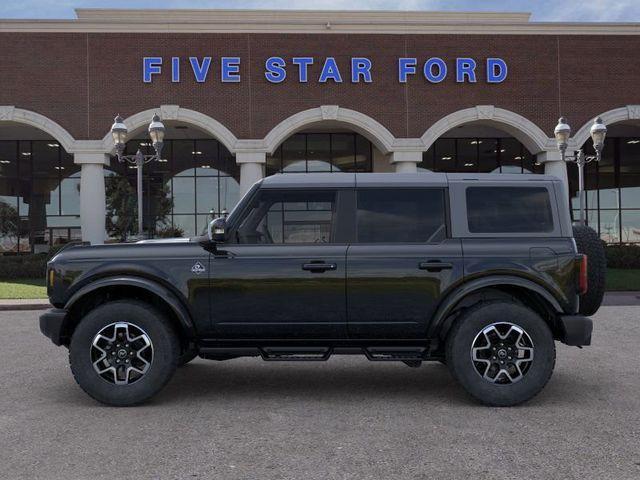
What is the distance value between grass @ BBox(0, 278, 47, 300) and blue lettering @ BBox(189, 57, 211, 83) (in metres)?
9.72

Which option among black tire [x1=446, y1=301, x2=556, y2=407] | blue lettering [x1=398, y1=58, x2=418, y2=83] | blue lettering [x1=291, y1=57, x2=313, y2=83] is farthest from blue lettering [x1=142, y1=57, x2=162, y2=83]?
black tire [x1=446, y1=301, x2=556, y2=407]

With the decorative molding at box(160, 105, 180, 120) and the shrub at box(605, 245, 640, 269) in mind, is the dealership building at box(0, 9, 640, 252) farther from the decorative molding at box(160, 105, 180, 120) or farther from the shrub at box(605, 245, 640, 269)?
the shrub at box(605, 245, 640, 269)

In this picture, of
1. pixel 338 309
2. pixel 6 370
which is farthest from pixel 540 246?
pixel 6 370

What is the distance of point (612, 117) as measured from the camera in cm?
2403

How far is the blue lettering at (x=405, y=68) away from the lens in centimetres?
2375

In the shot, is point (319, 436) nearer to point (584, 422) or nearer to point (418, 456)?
point (418, 456)

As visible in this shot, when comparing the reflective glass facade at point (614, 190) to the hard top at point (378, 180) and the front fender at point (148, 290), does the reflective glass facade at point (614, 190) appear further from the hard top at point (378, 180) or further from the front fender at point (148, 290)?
the front fender at point (148, 290)

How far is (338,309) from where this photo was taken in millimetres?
5348

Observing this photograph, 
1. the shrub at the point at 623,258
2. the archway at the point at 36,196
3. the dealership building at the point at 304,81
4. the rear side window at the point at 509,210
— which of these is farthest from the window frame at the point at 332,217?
the archway at the point at 36,196

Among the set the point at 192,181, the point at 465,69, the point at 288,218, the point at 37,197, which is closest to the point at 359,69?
the point at 465,69

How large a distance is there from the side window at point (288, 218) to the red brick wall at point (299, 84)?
60.7 feet

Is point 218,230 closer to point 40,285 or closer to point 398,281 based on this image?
point 398,281

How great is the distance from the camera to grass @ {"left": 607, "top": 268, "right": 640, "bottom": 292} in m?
17.9

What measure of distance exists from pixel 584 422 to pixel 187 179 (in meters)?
27.3
